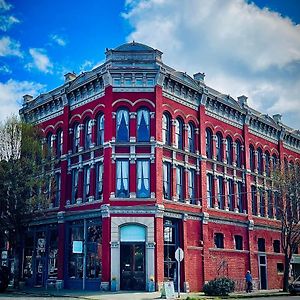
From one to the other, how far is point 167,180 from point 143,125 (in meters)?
4.36

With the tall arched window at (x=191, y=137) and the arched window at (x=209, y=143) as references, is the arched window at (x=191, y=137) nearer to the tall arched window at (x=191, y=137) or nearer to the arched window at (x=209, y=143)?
the tall arched window at (x=191, y=137)

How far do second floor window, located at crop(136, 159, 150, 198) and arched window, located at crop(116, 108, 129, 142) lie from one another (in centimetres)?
205

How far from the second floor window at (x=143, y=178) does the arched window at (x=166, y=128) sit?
2.59 m

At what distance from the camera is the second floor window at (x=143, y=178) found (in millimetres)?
32562

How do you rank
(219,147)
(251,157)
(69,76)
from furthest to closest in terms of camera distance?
1. (251,157)
2. (219,147)
3. (69,76)

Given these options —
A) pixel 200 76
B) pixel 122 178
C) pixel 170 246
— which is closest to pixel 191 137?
pixel 200 76

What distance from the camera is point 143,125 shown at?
111 feet

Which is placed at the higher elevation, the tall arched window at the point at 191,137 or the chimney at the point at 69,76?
the chimney at the point at 69,76

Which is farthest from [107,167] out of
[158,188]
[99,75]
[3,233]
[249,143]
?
[249,143]

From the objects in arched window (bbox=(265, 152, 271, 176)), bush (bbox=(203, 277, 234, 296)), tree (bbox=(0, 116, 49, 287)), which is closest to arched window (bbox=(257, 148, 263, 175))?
arched window (bbox=(265, 152, 271, 176))

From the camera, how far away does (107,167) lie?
32.7m

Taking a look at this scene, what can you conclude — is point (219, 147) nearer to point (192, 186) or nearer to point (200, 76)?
point (192, 186)

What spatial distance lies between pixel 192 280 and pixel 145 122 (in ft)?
39.1

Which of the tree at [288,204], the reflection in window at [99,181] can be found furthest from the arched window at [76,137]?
the tree at [288,204]
